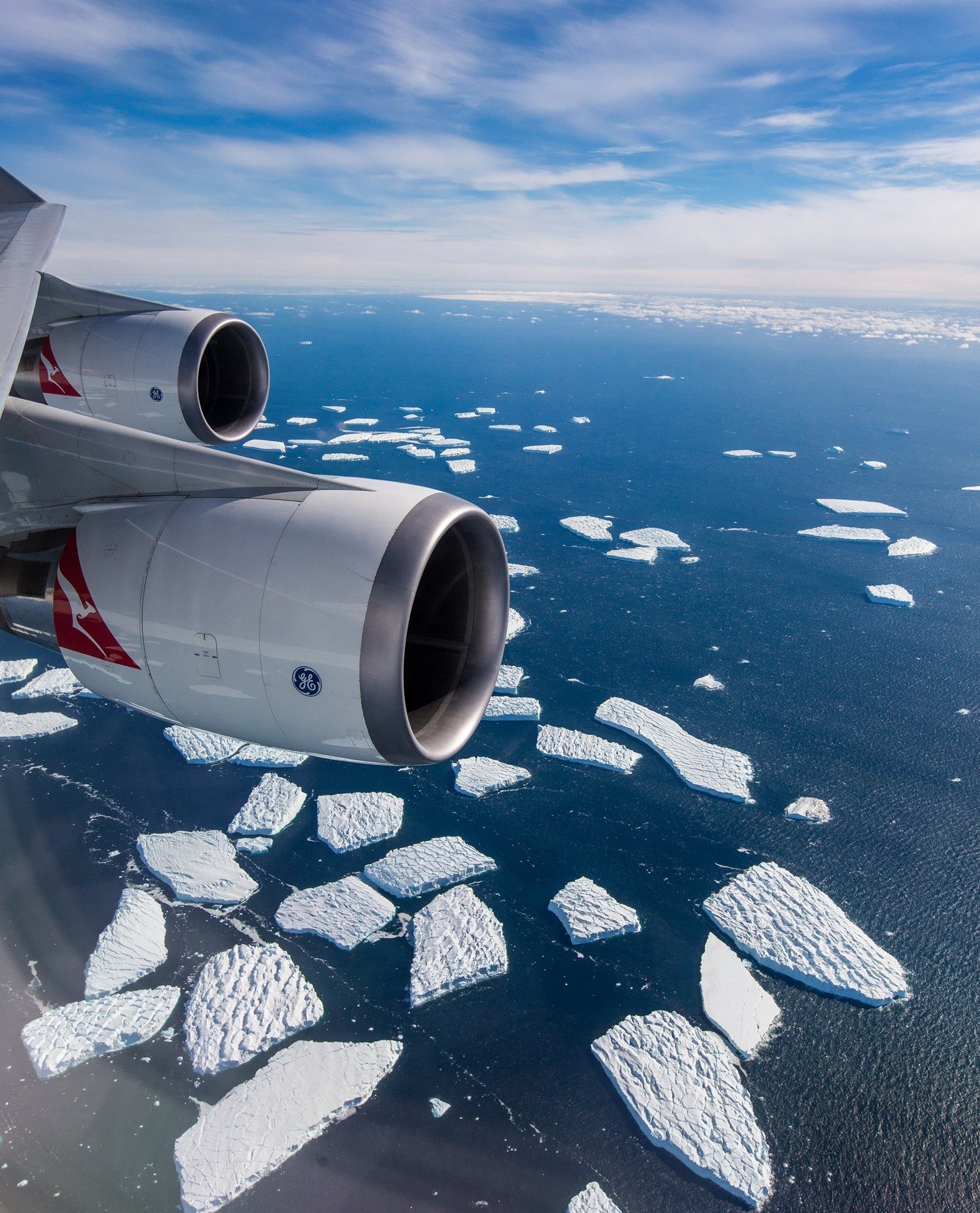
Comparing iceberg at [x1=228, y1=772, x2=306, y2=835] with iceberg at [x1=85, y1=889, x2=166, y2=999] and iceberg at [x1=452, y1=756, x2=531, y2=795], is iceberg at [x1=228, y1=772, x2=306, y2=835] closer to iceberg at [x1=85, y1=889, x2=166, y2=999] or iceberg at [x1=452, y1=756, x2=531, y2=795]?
iceberg at [x1=85, y1=889, x2=166, y2=999]

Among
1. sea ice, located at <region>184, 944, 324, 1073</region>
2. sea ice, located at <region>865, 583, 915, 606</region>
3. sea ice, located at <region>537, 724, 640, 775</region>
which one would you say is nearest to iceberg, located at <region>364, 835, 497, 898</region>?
sea ice, located at <region>184, 944, 324, 1073</region>

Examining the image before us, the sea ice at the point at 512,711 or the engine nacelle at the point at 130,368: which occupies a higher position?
the engine nacelle at the point at 130,368

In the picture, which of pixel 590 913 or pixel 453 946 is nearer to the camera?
pixel 453 946

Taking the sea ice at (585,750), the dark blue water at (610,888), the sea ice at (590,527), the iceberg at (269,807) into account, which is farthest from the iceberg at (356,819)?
the sea ice at (590,527)

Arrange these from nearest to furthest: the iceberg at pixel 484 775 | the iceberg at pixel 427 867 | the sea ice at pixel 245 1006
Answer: the sea ice at pixel 245 1006 < the iceberg at pixel 427 867 < the iceberg at pixel 484 775

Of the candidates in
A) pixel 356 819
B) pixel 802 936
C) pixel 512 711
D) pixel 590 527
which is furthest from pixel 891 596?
pixel 356 819

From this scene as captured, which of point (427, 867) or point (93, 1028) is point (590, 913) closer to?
point (427, 867)

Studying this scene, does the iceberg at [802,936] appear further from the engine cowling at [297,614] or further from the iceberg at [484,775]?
the engine cowling at [297,614]
